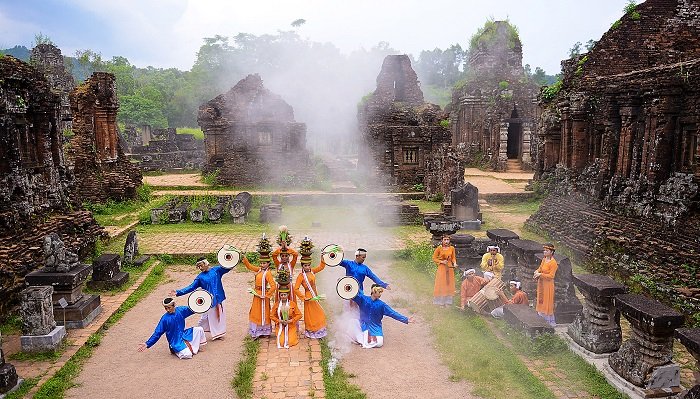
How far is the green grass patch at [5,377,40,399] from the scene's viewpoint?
229 inches

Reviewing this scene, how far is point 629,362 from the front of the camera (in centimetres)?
595

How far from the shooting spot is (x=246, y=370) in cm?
641

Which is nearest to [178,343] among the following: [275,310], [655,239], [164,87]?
[275,310]

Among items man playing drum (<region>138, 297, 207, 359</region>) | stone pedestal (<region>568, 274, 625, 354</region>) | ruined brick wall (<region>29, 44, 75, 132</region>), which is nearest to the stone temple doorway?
stone pedestal (<region>568, 274, 625, 354</region>)

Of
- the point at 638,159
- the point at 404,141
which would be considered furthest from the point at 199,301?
the point at 404,141

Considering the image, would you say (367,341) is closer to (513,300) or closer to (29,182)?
(513,300)

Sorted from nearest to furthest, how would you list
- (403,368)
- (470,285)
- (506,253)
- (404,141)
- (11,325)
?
(403,368) < (11,325) < (470,285) < (506,253) < (404,141)

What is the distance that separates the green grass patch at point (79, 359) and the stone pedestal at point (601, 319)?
668 cm

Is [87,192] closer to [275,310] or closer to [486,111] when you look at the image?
[275,310]

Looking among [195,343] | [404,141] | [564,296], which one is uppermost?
[404,141]

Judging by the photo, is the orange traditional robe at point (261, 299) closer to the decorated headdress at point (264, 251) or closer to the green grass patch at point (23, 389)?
the decorated headdress at point (264, 251)

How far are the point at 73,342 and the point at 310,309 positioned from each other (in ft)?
11.4

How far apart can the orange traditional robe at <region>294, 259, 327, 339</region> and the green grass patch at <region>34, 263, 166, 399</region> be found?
302cm

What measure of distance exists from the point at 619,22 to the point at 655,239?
24.6 feet
